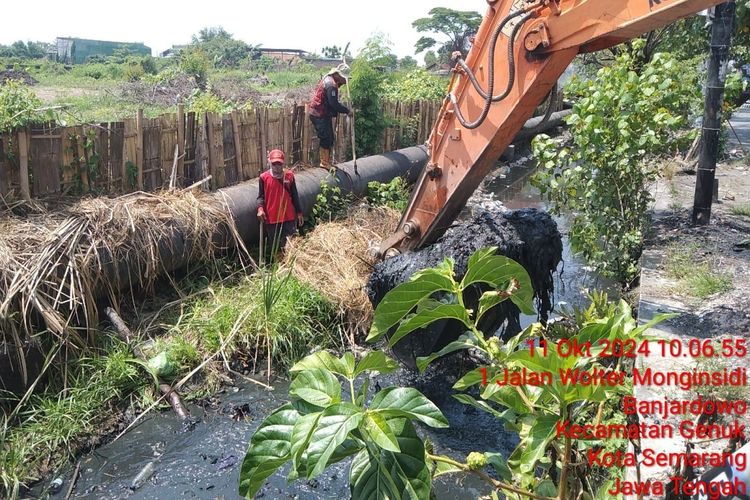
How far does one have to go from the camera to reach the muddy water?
4.00 metres

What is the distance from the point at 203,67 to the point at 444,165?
21.4 metres

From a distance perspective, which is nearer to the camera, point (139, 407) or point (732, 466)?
point (732, 466)

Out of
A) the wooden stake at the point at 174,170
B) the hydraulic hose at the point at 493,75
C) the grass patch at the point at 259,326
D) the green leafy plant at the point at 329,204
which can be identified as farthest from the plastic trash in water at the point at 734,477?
the green leafy plant at the point at 329,204

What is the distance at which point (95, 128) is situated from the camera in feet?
21.7

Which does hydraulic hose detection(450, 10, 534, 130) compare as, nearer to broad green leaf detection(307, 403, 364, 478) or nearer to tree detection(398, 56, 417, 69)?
Answer: broad green leaf detection(307, 403, 364, 478)

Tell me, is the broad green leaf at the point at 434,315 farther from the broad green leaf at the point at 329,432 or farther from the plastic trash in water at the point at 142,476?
the plastic trash in water at the point at 142,476

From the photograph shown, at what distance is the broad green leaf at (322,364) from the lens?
73.5 inches

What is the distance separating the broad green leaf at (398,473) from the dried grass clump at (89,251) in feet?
12.4

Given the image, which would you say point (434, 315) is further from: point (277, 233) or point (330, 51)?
point (330, 51)

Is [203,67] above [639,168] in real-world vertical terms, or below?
above

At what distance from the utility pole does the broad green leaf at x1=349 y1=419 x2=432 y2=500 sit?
656 cm

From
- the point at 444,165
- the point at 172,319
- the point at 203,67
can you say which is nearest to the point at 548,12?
the point at 444,165

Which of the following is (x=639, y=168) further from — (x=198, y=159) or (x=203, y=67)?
(x=203, y=67)

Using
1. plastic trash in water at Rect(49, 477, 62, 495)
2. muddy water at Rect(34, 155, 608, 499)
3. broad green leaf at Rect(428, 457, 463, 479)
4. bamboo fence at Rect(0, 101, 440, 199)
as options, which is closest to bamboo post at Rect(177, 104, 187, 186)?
bamboo fence at Rect(0, 101, 440, 199)
